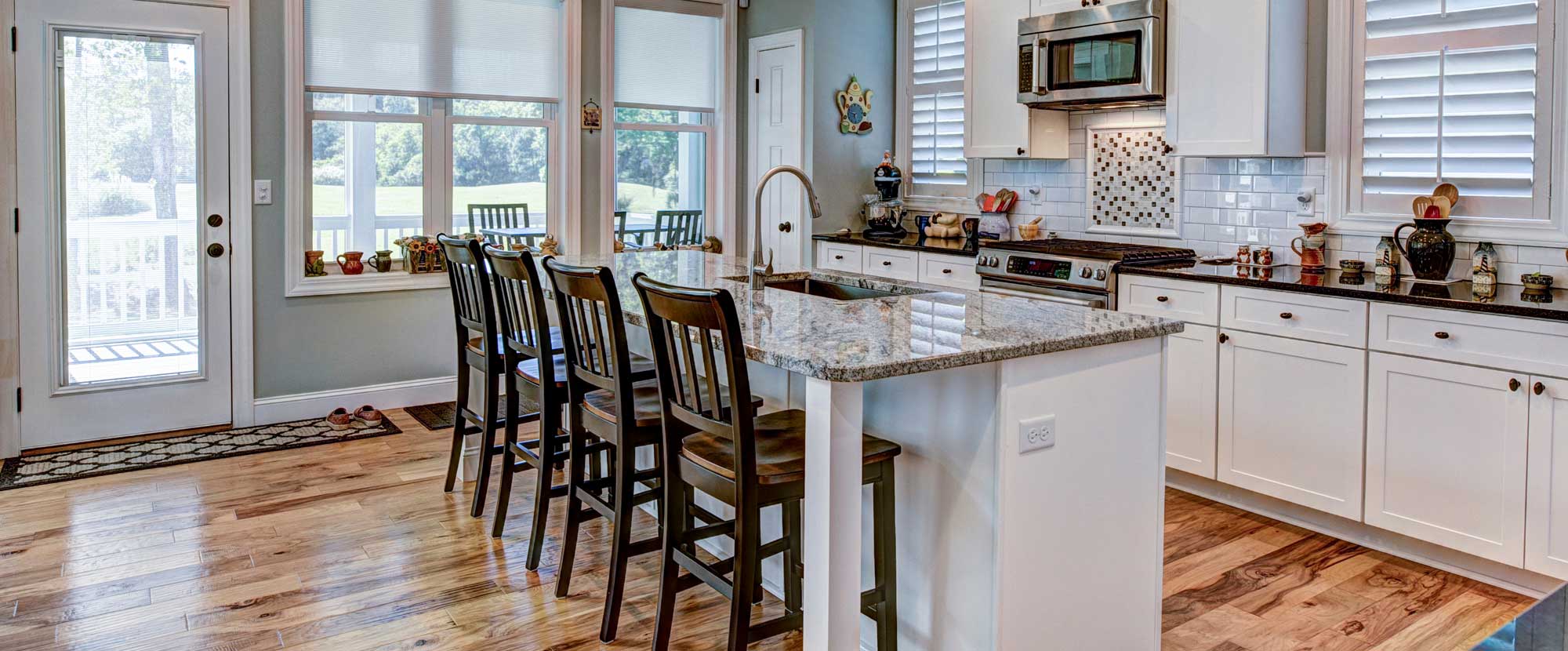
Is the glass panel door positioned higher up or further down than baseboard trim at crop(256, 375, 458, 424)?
higher up

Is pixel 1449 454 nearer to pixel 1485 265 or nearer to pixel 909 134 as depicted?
pixel 1485 265

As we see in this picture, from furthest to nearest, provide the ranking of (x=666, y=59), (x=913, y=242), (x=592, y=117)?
(x=666, y=59)
(x=592, y=117)
(x=913, y=242)

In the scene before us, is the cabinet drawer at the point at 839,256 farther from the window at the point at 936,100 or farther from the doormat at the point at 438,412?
the doormat at the point at 438,412

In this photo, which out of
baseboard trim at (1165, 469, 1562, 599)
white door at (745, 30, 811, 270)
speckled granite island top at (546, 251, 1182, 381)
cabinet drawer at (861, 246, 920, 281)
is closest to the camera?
speckled granite island top at (546, 251, 1182, 381)

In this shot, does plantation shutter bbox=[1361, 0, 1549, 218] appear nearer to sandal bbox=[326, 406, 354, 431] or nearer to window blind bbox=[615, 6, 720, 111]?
window blind bbox=[615, 6, 720, 111]

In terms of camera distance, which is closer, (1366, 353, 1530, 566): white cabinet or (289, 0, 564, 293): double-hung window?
(1366, 353, 1530, 566): white cabinet

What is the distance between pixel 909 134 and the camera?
6418 mm

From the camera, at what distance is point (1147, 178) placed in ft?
16.3

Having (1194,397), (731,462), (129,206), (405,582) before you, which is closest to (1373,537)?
(1194,397)

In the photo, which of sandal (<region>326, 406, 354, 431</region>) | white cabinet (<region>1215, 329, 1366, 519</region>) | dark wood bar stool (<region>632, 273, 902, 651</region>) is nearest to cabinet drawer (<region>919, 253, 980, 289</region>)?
white cabinet (<region>1215, 329, 1366, 519</region>)

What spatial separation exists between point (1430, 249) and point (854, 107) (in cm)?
338

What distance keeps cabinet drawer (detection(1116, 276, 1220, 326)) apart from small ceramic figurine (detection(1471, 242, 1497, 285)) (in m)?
0.81

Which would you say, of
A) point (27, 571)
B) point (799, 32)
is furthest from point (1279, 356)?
point (27, 571)

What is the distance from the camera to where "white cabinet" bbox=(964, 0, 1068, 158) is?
522 centimetres
